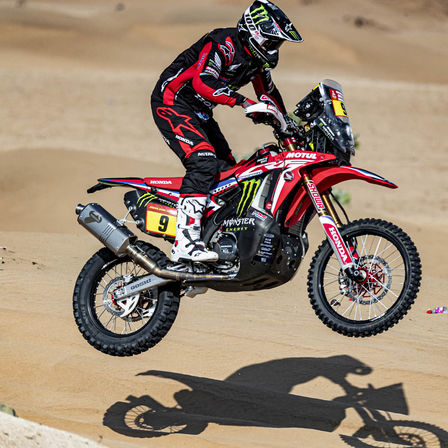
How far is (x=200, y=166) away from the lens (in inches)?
244

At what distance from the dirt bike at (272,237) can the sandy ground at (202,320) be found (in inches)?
44.2

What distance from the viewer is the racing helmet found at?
5.93m

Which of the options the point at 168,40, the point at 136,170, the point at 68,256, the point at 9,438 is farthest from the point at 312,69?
the point at 9,438

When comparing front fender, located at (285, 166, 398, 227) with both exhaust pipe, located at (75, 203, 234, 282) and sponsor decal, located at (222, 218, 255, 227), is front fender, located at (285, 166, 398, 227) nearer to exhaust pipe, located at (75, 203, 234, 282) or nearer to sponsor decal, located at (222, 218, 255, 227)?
sponsor decal, located at (222, 218, 255, 227)

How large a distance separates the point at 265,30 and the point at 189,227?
1.54 meters

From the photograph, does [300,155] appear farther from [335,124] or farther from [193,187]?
[193,187]

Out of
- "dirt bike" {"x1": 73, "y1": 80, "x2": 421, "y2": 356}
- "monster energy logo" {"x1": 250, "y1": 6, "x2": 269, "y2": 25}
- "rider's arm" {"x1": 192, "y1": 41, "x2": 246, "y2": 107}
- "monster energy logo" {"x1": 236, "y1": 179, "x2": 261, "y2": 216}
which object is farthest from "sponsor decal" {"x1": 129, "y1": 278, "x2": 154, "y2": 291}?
"monster energy logo" {"x1": 250, "y1": 6, "x2": 269, "y2": 25}

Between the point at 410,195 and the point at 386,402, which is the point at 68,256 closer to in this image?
the point at 386,402

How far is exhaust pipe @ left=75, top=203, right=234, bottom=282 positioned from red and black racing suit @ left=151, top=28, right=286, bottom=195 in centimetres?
62

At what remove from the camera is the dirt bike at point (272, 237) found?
19.8ft

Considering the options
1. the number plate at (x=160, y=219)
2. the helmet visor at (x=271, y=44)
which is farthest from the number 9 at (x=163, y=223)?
the helmet visor at (x=271, y=44)

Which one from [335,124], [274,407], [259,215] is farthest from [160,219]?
[274,407]

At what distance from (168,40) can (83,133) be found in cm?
2091

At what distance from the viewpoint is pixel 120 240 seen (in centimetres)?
641
